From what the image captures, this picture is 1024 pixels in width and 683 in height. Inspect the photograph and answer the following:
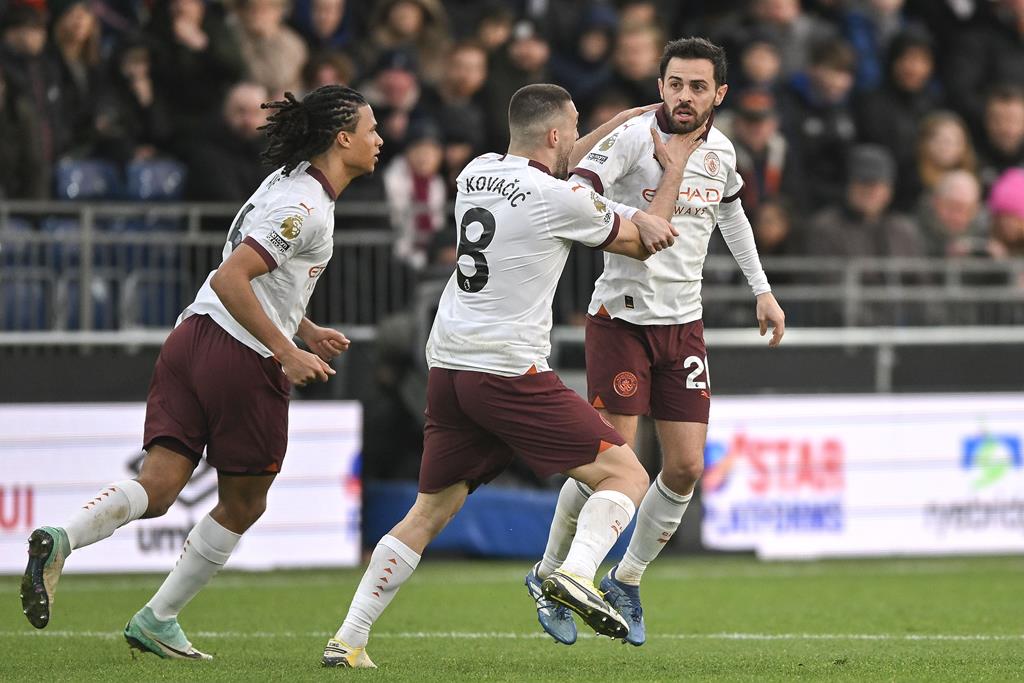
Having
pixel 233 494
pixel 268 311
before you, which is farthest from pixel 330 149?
pixel 233 494

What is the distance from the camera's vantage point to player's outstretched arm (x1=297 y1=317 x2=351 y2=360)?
7.52 meters

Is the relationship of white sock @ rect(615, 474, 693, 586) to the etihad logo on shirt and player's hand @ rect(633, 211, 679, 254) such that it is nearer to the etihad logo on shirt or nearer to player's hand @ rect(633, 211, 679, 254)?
player's hand @ rect(633, 211, 679, 254)

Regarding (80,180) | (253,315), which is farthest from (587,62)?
(253,315)

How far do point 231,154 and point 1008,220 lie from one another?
6889 mm

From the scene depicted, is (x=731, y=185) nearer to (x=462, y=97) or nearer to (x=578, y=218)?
(x=578, y=218)

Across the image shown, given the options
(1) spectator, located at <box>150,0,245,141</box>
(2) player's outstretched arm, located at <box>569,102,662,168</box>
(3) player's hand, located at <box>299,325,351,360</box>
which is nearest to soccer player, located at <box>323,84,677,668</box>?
(3) player's hand, located at <box>299,325,351,360</box>

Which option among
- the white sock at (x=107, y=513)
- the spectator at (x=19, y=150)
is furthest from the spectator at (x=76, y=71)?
the white sock at (x=107, y=513)

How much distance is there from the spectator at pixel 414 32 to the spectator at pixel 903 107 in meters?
4.30

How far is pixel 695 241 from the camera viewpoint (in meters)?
8.18

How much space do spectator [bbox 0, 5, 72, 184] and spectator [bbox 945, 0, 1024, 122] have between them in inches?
359

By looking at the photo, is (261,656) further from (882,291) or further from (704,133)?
(882,291)

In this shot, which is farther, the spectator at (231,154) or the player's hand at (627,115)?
the spectator at (231,154)

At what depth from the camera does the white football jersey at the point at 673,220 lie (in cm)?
803

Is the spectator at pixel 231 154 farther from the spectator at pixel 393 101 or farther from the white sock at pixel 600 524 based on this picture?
the white sock at pixel 600 524
